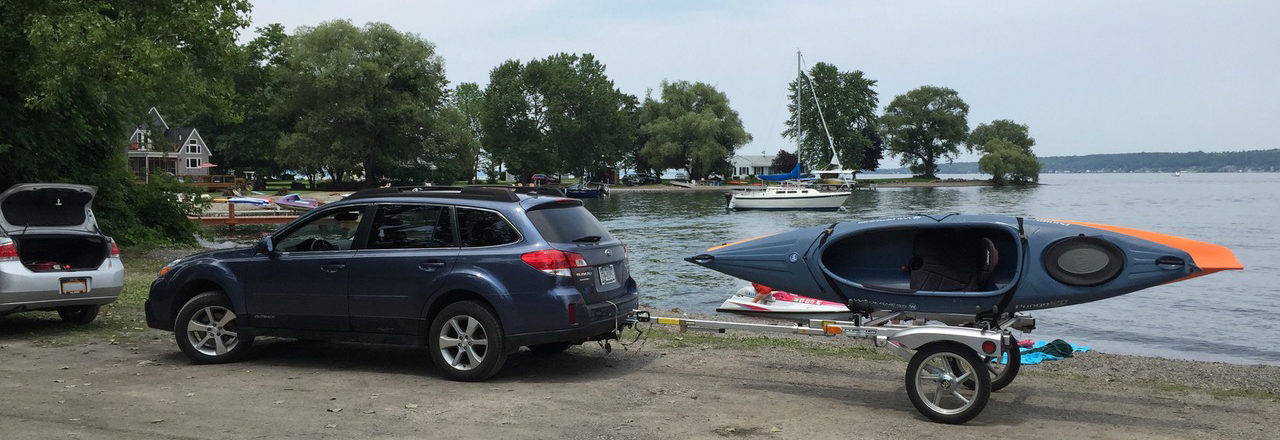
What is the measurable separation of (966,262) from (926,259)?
356mm

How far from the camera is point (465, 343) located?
8.98 meters

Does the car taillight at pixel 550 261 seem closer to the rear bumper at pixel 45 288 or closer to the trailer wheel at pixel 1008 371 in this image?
the trailer wheel at pixel 1008 371

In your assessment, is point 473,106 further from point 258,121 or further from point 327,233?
point 327,233

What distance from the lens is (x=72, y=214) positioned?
12.2 m

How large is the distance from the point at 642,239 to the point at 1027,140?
134707mm

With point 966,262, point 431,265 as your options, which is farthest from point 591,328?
point 966,262

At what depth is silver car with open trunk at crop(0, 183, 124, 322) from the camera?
433 inches

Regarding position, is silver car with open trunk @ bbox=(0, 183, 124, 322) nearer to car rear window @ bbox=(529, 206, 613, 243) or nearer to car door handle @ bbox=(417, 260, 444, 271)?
car door handle @ bbox=(417, 260, 444, 271)

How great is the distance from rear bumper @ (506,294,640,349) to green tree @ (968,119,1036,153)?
6242 inches

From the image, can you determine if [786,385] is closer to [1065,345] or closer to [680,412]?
[680,412]

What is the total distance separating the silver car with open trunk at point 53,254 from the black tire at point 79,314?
0.02 metres

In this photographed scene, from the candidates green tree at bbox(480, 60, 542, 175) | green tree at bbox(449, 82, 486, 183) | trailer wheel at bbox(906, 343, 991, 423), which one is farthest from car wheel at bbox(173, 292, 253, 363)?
green tree at bbox(449, 82, 486, 183)

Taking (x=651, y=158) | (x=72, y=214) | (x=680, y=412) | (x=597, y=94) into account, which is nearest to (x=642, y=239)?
(x=72, y=214)

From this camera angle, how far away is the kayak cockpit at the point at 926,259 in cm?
898
